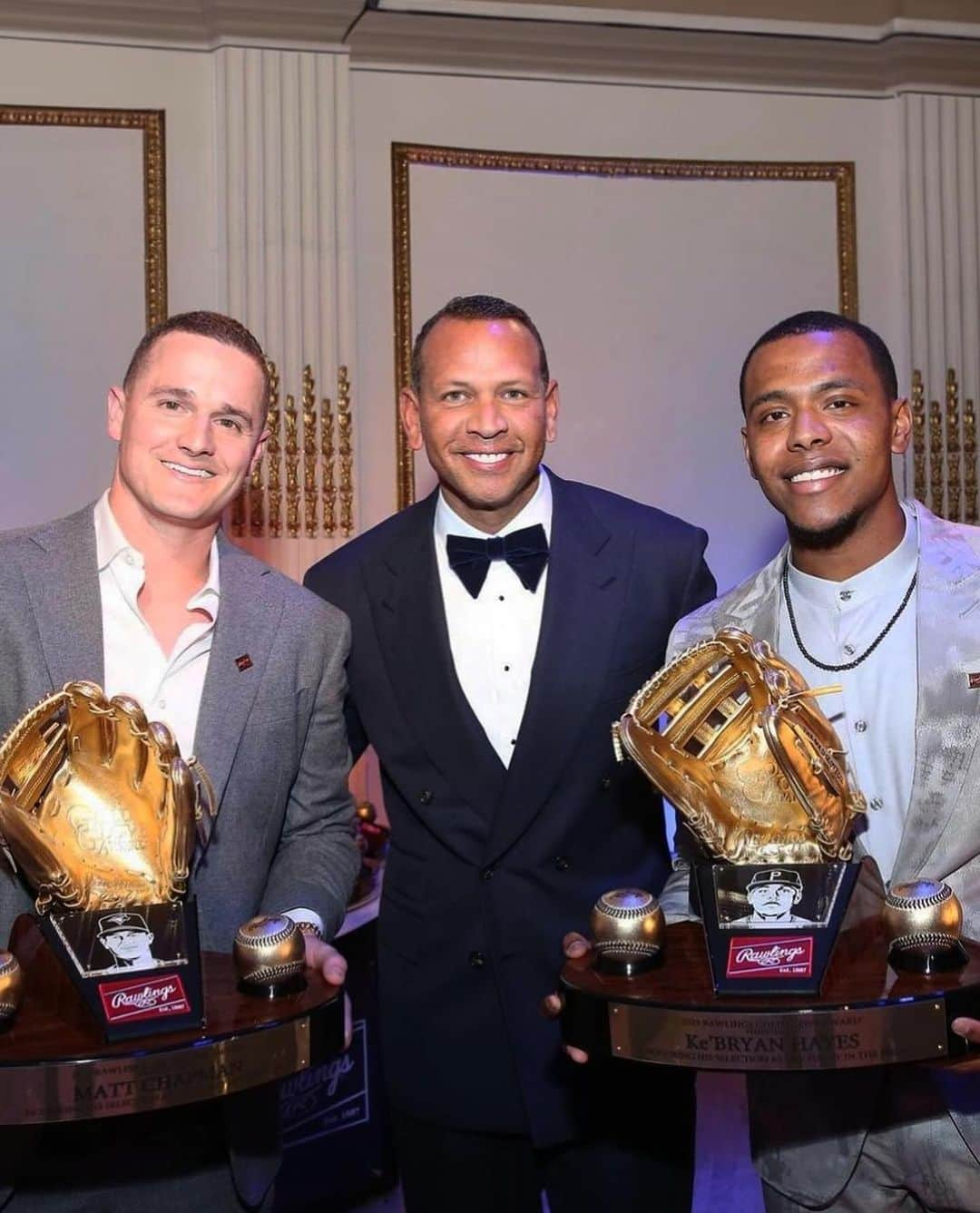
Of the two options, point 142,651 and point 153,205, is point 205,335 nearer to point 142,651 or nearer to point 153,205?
point 142,651

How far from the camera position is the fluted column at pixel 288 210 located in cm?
439

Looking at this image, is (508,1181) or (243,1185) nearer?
(243,1185)

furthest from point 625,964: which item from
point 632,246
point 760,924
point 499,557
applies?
point 632,246

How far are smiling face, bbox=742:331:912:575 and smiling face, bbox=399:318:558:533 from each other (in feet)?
1.35

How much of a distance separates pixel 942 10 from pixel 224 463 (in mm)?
3445

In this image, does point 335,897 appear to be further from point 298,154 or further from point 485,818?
point 298,154

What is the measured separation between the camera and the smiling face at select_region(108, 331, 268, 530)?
7.56 ft

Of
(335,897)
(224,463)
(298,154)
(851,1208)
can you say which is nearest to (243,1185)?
(335,897)

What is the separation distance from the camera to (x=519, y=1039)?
2441 mm

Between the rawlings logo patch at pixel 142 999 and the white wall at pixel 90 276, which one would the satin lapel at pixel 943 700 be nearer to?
the rawlings logo patch at pixel 142 999

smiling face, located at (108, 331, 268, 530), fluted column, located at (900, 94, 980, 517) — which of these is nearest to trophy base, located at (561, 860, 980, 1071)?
smiling face, located at (108, 331, 268, 530)

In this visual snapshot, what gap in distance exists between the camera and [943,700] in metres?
2.12

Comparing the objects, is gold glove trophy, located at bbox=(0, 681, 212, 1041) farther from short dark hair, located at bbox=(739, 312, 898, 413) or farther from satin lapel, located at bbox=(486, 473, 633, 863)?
short dark hair, located at bbox=(739, 312, 898, 413)

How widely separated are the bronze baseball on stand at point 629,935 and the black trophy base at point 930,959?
299 millimetres
